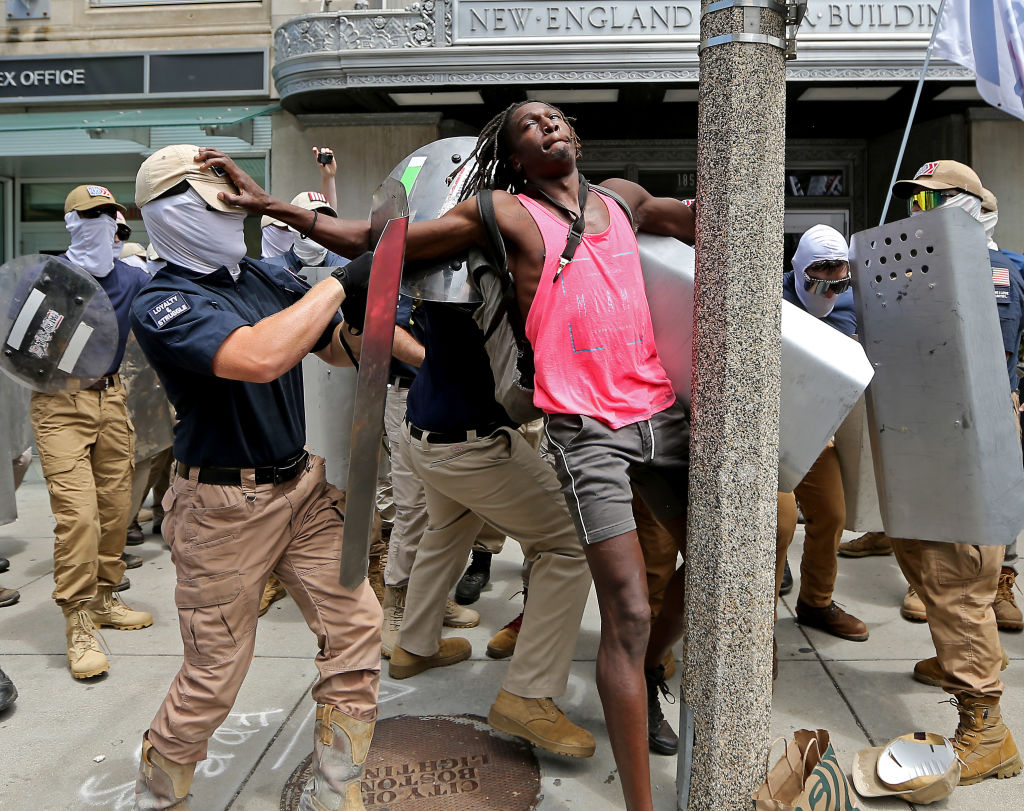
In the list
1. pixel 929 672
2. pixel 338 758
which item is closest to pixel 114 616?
pixel 338 758

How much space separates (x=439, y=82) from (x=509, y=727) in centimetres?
695

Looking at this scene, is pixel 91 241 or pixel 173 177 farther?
pixel 91 241

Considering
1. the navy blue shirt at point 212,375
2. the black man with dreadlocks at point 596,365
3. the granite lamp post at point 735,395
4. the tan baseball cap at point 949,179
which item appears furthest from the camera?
the tan baseball cap at point 949,179

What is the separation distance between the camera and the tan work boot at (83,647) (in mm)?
4043

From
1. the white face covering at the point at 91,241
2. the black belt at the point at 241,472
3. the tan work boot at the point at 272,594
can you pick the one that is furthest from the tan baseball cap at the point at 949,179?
Answer: the white face covering at the point at 91,241

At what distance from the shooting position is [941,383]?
2.99 metres

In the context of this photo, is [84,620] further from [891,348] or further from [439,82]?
[439,82]

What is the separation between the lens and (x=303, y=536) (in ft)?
9.30

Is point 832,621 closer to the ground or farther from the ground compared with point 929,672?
farther from the ground

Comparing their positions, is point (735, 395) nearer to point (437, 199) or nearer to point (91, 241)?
point (437, 199)

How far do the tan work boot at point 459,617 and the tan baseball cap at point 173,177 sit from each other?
2.49m

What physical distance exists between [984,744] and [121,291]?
4480 millimetres

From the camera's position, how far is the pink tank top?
8.82 feet

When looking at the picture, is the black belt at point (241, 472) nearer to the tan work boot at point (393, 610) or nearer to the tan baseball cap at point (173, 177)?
the tan baseball cap at point (173, 177)
